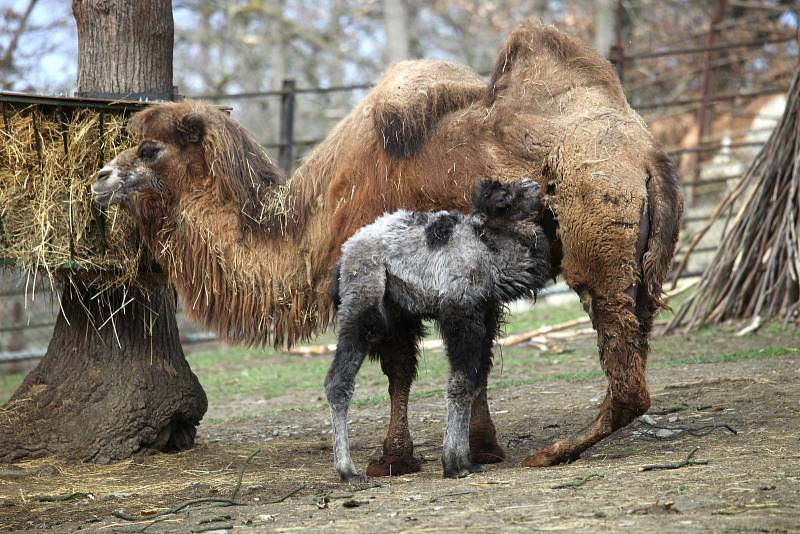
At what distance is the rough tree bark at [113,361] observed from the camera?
21.3ft

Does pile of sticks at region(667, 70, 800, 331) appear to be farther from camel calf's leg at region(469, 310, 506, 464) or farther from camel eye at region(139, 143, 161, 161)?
camel eye at region(139, 143, 161, 161)

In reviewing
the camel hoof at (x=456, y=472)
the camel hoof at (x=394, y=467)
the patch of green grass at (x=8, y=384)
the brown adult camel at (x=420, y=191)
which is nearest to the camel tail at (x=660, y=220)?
the brown adult camel at (x=420, y=191)

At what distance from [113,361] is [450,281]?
2.59m

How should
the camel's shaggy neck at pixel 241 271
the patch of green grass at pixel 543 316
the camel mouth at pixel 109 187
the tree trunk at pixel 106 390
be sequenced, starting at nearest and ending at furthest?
the camel's shaggy neck at pixel 241 271
the camel mouth at pixel 109 187
the tree trunk at pixel 106 390
the patch of green grass at pixel 543 316

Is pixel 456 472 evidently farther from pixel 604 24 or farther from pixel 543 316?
pixel 604 24

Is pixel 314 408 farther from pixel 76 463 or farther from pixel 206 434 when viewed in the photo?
pixel 76 463

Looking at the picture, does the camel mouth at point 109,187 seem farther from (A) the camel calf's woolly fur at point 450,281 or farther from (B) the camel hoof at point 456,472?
(B) the camel hoof at point 456,472

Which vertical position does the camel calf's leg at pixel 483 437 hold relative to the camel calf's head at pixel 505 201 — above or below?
below

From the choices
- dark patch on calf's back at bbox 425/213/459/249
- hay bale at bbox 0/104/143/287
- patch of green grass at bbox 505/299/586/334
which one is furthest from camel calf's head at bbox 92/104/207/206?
patch of green grass at bbox 505/299/586/334

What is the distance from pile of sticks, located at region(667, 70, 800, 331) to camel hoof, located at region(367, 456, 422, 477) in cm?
466

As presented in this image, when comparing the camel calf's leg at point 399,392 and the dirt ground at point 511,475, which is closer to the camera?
Result: the dirt ground at point 511,475

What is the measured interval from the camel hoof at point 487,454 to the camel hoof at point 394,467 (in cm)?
34

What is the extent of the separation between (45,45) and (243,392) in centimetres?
974

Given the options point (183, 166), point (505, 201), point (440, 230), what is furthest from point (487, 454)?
point (183, 166)
